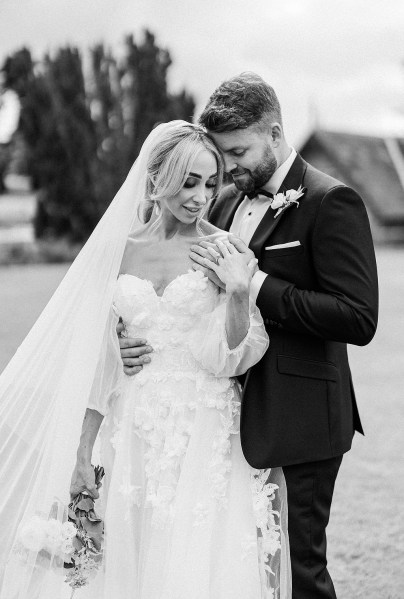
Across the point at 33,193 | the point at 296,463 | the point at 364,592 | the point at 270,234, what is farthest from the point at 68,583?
the point at 33,193

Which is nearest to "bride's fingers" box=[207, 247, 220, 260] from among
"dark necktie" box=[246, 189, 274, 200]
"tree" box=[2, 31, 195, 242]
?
"dark necktie" box=[246, 189, 274, 200]

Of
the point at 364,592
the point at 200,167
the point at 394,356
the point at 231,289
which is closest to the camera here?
the point at 231,289

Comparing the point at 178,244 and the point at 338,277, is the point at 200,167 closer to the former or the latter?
the point at 178,244

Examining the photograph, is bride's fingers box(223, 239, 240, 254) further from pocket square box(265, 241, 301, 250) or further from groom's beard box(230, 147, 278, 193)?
groom's beard box(230, 147, 278, 193)

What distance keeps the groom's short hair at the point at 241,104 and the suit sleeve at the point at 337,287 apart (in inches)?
18.4

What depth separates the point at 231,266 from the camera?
A: 2.90 m

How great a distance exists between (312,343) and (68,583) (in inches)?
55.9

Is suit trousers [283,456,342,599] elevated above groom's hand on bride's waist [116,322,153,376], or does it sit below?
below

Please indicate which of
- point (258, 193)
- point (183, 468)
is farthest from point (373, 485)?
point (258, 193)

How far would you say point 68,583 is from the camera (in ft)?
10.1

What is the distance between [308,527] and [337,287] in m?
1.00

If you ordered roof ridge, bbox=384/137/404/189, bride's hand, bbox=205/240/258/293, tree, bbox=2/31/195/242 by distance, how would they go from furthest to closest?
1. roof ridge, bbox=384/137/404/189
2. tree, bbox=2/31/195/242
3. bride's hand, bbox=205/240/258/293

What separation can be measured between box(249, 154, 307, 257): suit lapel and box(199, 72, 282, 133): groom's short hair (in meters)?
0.23

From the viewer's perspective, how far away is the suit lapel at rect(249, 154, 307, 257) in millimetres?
3078
